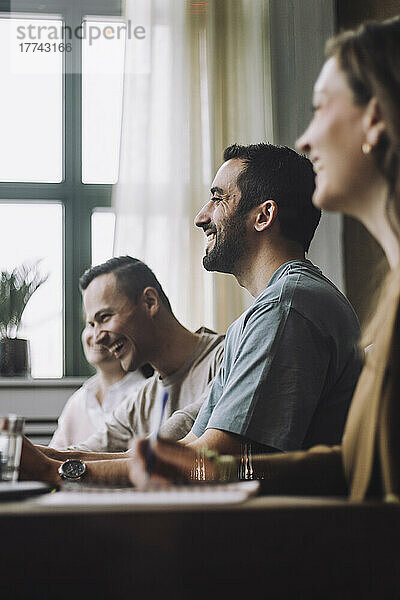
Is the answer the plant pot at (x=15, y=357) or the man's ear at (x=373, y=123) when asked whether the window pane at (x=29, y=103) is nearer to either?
the plant pot at (x=15, y=357)

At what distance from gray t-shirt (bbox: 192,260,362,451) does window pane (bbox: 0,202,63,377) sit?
7.04ft

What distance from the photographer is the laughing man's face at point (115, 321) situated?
8.20 feet

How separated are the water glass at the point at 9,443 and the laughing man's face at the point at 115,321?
57.6 inches

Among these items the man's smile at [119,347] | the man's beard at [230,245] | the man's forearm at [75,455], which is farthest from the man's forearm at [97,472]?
the man's smile at [119,347]

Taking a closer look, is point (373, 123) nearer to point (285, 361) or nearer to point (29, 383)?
point (285, 361)

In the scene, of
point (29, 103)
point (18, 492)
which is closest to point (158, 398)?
point (18, 492)

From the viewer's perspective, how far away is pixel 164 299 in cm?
A: 256

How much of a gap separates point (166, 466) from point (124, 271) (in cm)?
182

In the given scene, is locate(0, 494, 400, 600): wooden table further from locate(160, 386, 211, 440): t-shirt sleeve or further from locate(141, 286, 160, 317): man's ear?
locate(141, 286, 160, 317): man's ear

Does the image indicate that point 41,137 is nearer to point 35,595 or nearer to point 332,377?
A: point 332,377

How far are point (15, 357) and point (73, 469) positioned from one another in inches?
64.2

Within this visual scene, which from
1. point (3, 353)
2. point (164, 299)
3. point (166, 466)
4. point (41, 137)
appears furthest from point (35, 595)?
point (41, 137)

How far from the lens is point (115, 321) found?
8.38ft

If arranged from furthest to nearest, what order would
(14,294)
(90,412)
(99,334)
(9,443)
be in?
1. (14,294)
2. (90,412)
3. (99,334)
4. (9,443)
